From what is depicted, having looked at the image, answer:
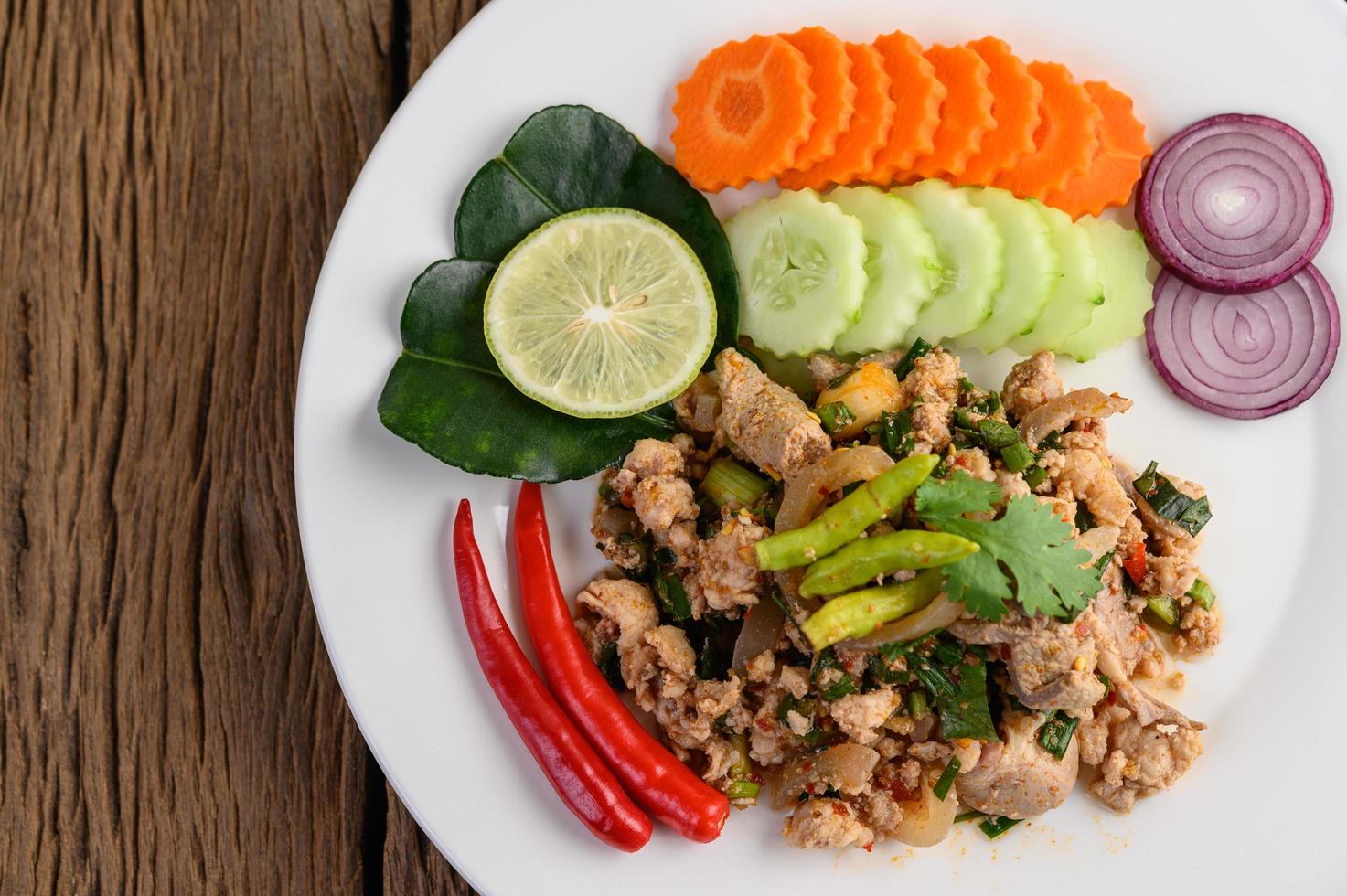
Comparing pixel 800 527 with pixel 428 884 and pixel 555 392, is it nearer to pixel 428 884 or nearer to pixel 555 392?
pixel 555 392

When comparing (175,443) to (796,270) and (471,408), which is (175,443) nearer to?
(471,408)

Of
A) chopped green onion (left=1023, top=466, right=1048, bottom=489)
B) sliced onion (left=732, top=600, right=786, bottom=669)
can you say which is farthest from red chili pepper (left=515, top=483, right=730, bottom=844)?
chopped green onion (left=1023, top=466, right=1048, bottom=489)

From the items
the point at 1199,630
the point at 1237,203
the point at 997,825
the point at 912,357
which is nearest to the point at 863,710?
the point at 997,825

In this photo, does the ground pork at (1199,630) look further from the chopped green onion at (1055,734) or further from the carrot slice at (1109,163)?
the carrot slice at (1109,163)

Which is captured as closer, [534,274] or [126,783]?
[534,274]

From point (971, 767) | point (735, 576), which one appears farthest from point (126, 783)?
point (971, 767)

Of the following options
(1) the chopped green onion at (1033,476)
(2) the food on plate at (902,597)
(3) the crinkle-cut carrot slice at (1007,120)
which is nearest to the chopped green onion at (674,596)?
(2) the food on plate at (902,597)

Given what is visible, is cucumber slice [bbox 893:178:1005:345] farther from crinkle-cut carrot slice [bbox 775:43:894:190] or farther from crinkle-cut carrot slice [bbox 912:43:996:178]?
crinkle-cut carrot slice [bbox 775:43:894:190]
